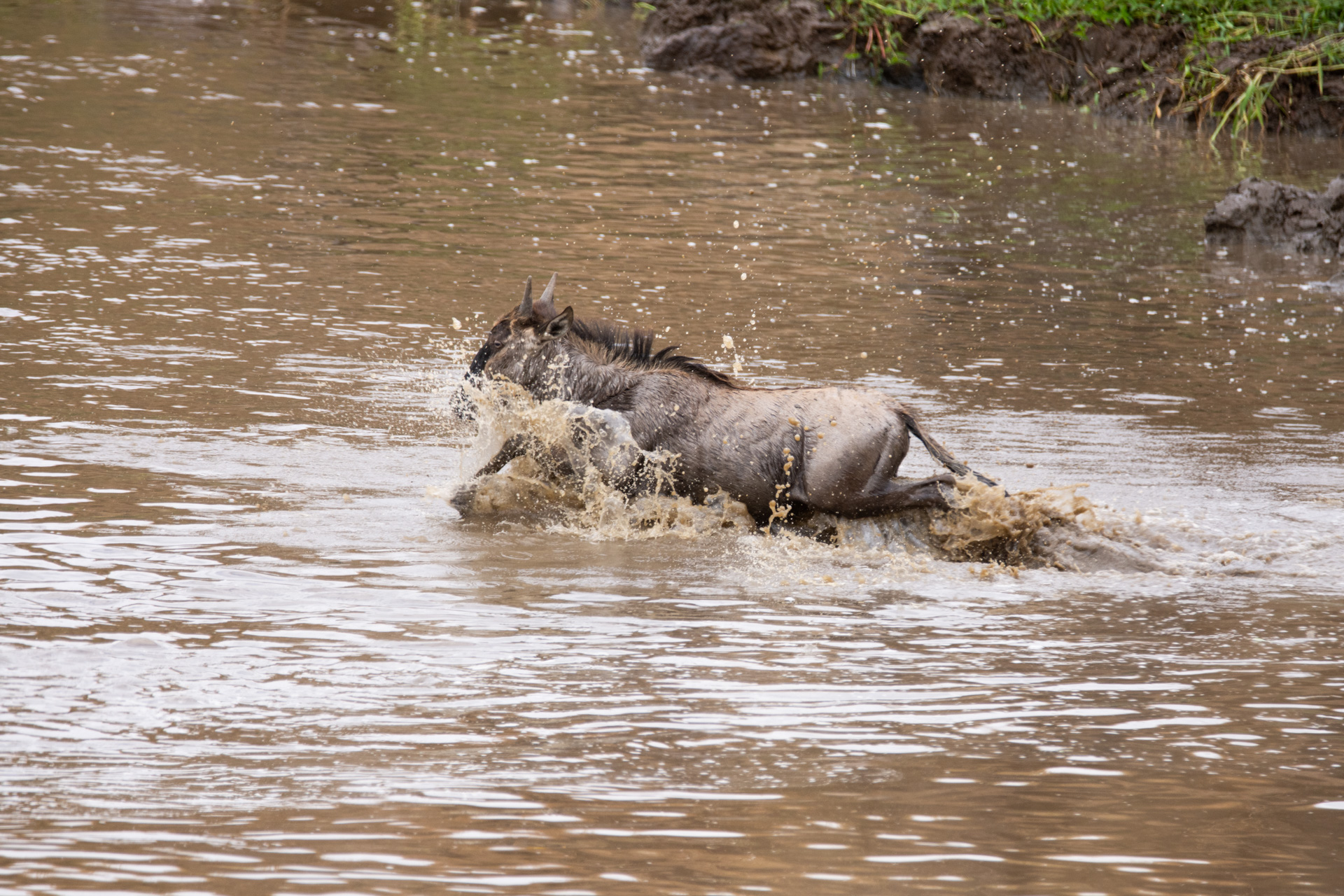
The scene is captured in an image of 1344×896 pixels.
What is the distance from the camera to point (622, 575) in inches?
277

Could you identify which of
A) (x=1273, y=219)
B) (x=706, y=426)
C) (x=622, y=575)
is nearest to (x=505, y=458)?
(x=706, y=426)

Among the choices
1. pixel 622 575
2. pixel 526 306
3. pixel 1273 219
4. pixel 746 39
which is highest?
pixel 746 39

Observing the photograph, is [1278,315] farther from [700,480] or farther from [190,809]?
[190,809]

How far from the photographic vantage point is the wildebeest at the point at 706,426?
7.54 metres

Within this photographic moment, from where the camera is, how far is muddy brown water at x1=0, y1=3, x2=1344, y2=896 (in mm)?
4590

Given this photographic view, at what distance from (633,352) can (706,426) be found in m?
0.64

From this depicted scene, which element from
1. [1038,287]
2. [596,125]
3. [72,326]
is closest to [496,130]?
[596,125]

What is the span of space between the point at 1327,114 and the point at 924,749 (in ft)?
65.4

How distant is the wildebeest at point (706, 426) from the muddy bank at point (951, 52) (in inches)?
681

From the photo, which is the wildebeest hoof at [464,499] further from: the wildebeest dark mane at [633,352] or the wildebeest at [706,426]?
the wildebeest dark mane at [633,352]

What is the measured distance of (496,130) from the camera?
63.3ft

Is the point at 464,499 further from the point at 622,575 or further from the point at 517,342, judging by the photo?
the point at 622,575

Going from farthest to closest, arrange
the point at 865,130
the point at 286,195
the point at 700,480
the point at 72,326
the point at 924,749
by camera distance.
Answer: the point at 865,130
the point at 286,195
the point at 72,326
the point at 700,480
the point at 924,749

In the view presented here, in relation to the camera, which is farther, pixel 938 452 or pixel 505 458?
pixel 505 458
